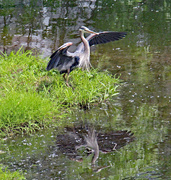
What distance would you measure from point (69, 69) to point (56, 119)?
106cm

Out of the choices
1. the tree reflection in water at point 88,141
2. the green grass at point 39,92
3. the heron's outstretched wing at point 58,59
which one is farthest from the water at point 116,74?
the heron's outstretched wing at point 58,59

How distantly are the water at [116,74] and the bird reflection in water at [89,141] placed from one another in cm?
7

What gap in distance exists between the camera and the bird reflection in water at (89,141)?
4.26 meters

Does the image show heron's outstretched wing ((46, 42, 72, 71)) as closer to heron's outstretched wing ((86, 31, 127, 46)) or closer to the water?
heron's outstretched wing ((86, 31, 127, 46))

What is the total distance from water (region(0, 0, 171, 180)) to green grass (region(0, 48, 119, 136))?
21 cm

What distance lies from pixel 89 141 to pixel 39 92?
153 cm

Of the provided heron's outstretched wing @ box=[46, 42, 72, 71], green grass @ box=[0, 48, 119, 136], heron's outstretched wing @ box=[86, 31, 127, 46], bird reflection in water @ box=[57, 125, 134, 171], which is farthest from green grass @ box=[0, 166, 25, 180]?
heron's outstretched wing @ box=[86, 31, 127, 46]

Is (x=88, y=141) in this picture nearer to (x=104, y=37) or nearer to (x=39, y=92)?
(x=39, y=92)

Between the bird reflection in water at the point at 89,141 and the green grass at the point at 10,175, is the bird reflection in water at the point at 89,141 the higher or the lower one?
the higher one

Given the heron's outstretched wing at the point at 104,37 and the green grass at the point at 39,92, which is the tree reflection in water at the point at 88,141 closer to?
the green grass at the point at 39,92

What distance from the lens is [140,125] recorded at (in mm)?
4879

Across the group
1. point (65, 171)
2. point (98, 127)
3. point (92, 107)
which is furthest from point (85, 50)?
point (65, 171)

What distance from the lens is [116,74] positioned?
664 cm

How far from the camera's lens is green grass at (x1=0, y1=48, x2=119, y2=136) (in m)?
4.86
